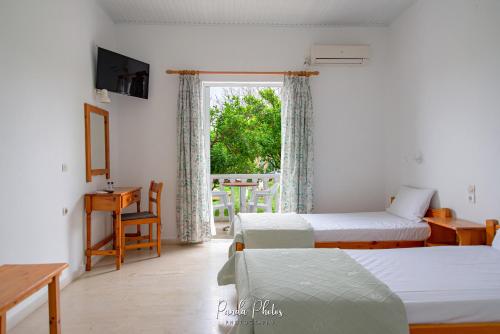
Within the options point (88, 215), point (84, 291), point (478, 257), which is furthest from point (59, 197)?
point (478, 257)

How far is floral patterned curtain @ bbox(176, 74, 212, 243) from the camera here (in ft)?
15.4

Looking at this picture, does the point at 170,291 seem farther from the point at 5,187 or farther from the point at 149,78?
the point at 149,78

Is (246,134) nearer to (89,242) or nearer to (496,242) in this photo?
(89,242)

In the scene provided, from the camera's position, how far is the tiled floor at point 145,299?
2512 millimetres

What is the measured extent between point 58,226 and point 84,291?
0.62 metres

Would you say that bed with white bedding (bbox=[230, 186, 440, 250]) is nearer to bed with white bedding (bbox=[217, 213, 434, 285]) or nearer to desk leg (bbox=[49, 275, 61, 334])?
bed with white bedding (bbox=[217, 213, 434, 285])

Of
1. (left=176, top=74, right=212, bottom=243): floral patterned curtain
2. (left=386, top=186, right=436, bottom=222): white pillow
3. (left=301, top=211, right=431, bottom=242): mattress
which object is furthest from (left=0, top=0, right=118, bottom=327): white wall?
(left=386, top=186, right=436, bottom=222): white pillow

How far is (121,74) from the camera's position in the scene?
→ 4277mm

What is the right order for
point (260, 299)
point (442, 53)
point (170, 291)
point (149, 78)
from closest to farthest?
1. point (260, 299)
2. point (170, 291)
3. point (442, 53)
4. point (149, 78)

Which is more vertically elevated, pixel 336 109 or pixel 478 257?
pixel 336 109

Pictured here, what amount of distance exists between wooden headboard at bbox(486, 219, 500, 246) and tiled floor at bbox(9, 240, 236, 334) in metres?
2.14

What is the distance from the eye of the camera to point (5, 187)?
2426 millimetres

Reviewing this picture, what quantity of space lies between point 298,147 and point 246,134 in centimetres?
320

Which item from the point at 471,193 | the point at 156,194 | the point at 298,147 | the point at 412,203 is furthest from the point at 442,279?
the point at 156,194
